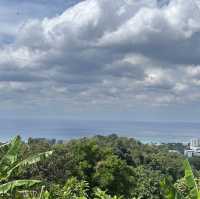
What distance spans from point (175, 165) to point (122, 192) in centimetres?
3251

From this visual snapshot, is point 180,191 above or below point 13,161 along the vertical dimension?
below

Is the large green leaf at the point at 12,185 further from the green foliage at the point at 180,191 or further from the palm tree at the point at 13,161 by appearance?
the green foliage at the point at 180,191

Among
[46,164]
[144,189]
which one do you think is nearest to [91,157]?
[46,164]

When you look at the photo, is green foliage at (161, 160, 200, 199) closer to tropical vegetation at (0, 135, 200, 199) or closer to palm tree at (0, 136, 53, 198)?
tropical vegetation at (0, 135, 200, 199)

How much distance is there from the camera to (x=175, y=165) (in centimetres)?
7638

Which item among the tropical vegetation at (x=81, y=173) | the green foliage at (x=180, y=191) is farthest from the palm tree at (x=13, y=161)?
the green foliage at (x=180, y=191)

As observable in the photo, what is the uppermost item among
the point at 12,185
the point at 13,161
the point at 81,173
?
the point at 13,161

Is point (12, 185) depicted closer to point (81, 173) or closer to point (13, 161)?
point (13, 161)

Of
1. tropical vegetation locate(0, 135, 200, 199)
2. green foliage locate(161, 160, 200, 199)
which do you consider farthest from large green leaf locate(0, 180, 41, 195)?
green foliage locate(161, 160, 200, 199)

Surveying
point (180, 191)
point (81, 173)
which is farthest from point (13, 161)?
point (81, 173)

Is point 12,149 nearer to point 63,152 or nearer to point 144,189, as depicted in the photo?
point 63,152

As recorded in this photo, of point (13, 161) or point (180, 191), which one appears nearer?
point (180, 191)

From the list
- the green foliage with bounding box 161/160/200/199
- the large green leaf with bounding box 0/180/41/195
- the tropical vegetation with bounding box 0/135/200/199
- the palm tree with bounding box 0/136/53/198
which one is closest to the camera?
the green foliage with bounding box 161/160/200/199

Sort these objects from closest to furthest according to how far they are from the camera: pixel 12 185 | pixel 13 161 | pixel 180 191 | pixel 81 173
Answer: pixel 180 191 < pixel 12 185 < pixel 13 161 < pixel 81 173
